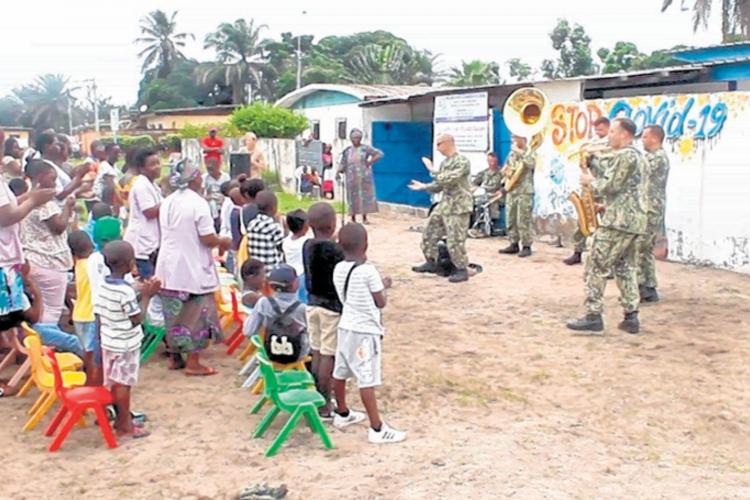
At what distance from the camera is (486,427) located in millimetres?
5023

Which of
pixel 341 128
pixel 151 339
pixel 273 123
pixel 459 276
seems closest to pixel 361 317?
pixel 151 339

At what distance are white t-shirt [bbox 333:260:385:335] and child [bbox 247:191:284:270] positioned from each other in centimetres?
145

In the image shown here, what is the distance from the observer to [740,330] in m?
7.27

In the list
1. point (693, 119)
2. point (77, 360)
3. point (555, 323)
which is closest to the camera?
point (77, 360)

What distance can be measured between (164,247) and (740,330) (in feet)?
16.1

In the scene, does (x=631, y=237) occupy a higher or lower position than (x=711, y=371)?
higher

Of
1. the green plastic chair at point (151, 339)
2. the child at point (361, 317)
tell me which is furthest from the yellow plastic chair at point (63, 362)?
the child at point (361, 317)

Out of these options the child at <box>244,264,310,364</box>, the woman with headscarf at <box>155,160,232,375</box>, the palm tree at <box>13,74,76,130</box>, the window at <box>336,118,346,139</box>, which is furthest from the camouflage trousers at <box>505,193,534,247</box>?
the palm tree at <box>13,74,76,130</box>

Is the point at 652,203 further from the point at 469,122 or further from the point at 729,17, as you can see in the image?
the point at 729,17

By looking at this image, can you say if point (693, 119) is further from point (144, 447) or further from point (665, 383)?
point (144, 447)

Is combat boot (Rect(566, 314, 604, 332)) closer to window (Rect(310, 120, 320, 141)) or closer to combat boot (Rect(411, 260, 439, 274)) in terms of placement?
combat boot (Rect(411, 260, 439, 274))

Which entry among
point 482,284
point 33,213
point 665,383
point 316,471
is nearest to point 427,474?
point 316,471

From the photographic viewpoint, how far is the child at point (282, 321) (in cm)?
495

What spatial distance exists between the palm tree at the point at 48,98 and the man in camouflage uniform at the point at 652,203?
6533 cm
